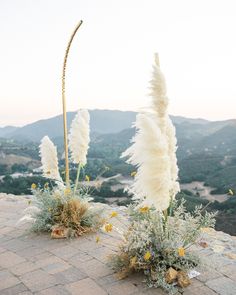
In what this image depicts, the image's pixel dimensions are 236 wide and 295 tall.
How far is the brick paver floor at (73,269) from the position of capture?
3.50m

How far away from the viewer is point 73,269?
397cm

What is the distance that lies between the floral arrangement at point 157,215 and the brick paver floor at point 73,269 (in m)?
0.14

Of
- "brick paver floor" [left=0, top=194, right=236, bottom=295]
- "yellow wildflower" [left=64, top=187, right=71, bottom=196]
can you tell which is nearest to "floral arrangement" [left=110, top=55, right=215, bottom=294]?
"brick paver floor" [left=0, top=194, right=236, bottom=295]

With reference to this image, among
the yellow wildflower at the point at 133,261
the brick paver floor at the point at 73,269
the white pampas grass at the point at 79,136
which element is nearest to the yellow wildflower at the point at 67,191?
the white pampas grass at the point at 79,136

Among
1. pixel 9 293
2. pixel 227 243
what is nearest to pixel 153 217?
pixel 9 293

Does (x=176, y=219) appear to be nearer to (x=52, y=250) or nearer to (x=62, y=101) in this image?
(x=52, y=250)

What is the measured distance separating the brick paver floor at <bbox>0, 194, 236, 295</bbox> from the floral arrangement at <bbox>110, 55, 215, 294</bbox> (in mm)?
135

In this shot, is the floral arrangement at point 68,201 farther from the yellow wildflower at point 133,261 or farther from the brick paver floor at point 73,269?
the yellow wildflower at point 133,261

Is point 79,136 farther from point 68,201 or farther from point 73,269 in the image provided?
point 73,269

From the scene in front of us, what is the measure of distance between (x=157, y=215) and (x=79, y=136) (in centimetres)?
175

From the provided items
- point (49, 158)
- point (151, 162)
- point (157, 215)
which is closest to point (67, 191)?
point (49, 158)

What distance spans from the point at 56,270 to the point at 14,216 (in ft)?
8.69

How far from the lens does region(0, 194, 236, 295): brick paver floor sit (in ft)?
11.5

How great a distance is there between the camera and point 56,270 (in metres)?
3.96
